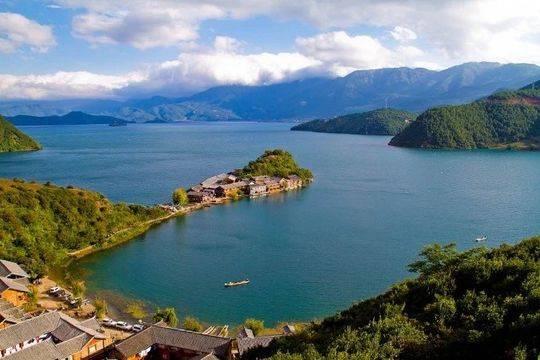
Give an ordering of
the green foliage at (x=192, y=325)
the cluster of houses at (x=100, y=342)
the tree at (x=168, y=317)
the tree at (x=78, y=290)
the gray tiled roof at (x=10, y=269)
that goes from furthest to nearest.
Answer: the tree at (x=78, y=290)
the gray tiled roof at (x=10, y=269)
the tree at (x=168, y=317)
the green foliage at (x=192, y=325)
the cluster of houses at (x=100, y=342)

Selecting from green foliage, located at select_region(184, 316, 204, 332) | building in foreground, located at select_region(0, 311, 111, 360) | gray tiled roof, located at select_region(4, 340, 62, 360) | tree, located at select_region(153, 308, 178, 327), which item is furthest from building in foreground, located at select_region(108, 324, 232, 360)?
tree, located at select_region(153, 308, 178, 327)

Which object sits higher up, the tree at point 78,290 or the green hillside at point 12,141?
the green hillside at point 12,141

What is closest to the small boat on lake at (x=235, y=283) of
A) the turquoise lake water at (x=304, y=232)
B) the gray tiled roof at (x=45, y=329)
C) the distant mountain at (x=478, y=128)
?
the turquoise lake water at (x=304, y=232)

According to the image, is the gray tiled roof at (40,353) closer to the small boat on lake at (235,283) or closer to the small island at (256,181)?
the small boat on lake at (235,283)

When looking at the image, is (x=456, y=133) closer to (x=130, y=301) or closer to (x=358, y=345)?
(x=130, y=301)

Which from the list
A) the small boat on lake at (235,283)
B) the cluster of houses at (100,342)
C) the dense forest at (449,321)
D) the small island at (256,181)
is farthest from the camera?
the small island at (256,181)

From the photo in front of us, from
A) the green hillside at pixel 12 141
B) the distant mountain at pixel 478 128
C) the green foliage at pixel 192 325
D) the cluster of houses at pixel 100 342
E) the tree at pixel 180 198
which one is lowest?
the green foliage at pixel 192 325

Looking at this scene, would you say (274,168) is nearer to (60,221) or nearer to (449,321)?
(60,221)

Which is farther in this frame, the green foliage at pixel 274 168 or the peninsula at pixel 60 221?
the green foliage at pixel 274 168
